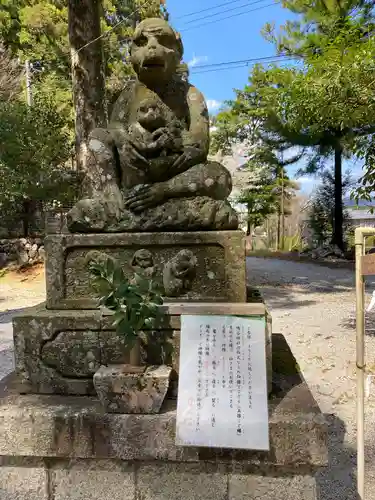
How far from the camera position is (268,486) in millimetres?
1744

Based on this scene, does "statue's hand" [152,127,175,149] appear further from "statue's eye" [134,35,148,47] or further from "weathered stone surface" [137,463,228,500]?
"weathered stone surface" [137,463,228,500]

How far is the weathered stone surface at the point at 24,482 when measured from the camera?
6.02 ft

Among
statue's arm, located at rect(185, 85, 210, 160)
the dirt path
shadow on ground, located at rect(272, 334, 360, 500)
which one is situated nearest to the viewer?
shadow on ground, located at rect(272, 334, 360, 500)

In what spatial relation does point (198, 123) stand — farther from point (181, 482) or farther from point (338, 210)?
point (338, 210)

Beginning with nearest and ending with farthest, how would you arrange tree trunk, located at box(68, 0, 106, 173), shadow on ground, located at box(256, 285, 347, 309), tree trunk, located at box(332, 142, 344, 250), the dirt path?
the dirt path, tree trunk, located at box(68, 0, 106, 173), shadow on ground, located at box(256, 285, 347, 309), tree trunk, located at box(332, 142, 344, 250)

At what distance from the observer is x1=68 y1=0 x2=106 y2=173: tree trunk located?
6930 mm

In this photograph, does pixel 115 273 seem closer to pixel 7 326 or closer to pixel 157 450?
pixel 157 450

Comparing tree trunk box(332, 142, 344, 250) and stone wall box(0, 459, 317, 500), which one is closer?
stone wall box(0, 459, 317, 500)

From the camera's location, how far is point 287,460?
169 cm

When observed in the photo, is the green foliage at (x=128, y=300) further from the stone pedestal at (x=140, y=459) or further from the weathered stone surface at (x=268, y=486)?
the weathered stone surface at (x=268, y=486)

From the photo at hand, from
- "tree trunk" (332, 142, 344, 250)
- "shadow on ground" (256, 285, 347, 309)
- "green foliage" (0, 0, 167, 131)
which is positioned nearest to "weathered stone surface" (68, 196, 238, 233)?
"shadow on ground" (256, 285, 347, 309)

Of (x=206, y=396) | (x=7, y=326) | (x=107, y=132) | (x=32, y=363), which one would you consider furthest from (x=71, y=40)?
(x=206, y=396)

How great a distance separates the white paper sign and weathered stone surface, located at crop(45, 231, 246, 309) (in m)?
0.25

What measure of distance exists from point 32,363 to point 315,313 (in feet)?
18.0
